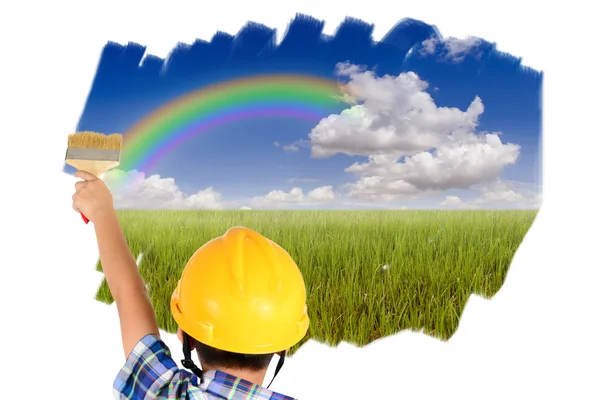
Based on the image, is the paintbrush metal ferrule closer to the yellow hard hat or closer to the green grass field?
the yellow hard hat

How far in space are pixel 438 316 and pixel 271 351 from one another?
1.28 m

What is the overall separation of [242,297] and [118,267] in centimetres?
31

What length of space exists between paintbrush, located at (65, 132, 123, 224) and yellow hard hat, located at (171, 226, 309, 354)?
0.52 metres

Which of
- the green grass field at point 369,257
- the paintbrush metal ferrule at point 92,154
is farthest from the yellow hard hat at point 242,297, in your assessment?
the green grass field at point 369,257

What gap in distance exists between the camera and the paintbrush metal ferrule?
1643 millimetres

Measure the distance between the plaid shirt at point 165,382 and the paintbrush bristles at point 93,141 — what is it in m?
0.63

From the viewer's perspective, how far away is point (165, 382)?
1.18 metres

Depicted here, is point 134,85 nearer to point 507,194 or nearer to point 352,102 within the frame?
point 352,102

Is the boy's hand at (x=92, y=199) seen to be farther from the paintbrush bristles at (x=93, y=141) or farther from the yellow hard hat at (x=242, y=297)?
the yellow hard hat at (x=242, y=297)

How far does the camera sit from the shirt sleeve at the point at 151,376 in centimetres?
117

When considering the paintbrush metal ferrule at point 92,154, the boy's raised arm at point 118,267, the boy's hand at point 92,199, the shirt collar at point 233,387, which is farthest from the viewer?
the paintbrush metal ferrule at point 92,154

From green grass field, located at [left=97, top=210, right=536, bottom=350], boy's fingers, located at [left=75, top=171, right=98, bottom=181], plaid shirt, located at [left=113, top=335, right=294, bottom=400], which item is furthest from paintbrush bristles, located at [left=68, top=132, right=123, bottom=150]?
green grass field, located at [left=97, top=210, right=536, bottom=350]

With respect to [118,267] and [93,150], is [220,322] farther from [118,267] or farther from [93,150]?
[93,150]

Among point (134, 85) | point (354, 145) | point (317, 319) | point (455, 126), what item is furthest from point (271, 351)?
point (134, 85)
